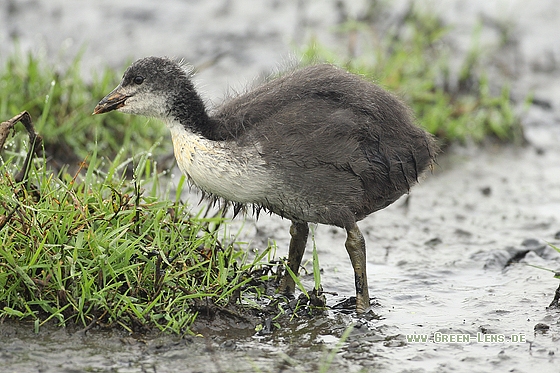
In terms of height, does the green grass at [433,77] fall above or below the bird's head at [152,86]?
above

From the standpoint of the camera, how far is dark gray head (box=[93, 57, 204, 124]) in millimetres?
5332

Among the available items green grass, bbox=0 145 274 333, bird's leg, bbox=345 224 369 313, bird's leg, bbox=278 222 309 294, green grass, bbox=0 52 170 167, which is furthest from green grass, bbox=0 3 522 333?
green grass, bbox=0 52 170 167

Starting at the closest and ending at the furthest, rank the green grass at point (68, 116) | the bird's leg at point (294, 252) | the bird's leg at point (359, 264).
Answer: the bird's leg at point (359, 264) < the bird's leg at point (294, 252) < the green grass at point (68, 116)

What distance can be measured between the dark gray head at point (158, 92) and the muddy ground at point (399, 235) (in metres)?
1.19

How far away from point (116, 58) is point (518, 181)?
456 centimetres

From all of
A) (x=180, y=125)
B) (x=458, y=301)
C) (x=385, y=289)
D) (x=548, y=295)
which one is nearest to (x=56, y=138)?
(x=180, y=125)

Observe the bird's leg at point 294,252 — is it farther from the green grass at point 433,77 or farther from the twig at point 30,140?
the green grass at point 433,77

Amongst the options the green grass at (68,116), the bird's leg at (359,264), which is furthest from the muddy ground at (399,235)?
the green grass at (68,116)

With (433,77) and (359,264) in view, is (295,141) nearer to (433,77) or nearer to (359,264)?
(359,264)

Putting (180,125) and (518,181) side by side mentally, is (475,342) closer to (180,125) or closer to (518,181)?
(180,125)

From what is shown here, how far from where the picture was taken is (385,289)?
600cm

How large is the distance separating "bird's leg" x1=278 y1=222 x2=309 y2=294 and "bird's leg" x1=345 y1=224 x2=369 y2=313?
37 centimetres

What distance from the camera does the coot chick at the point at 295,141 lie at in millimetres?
5137

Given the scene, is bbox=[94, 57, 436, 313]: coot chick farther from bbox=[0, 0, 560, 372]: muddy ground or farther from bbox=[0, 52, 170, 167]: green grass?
bbox=[0, 52, 170, 167]: green grass
